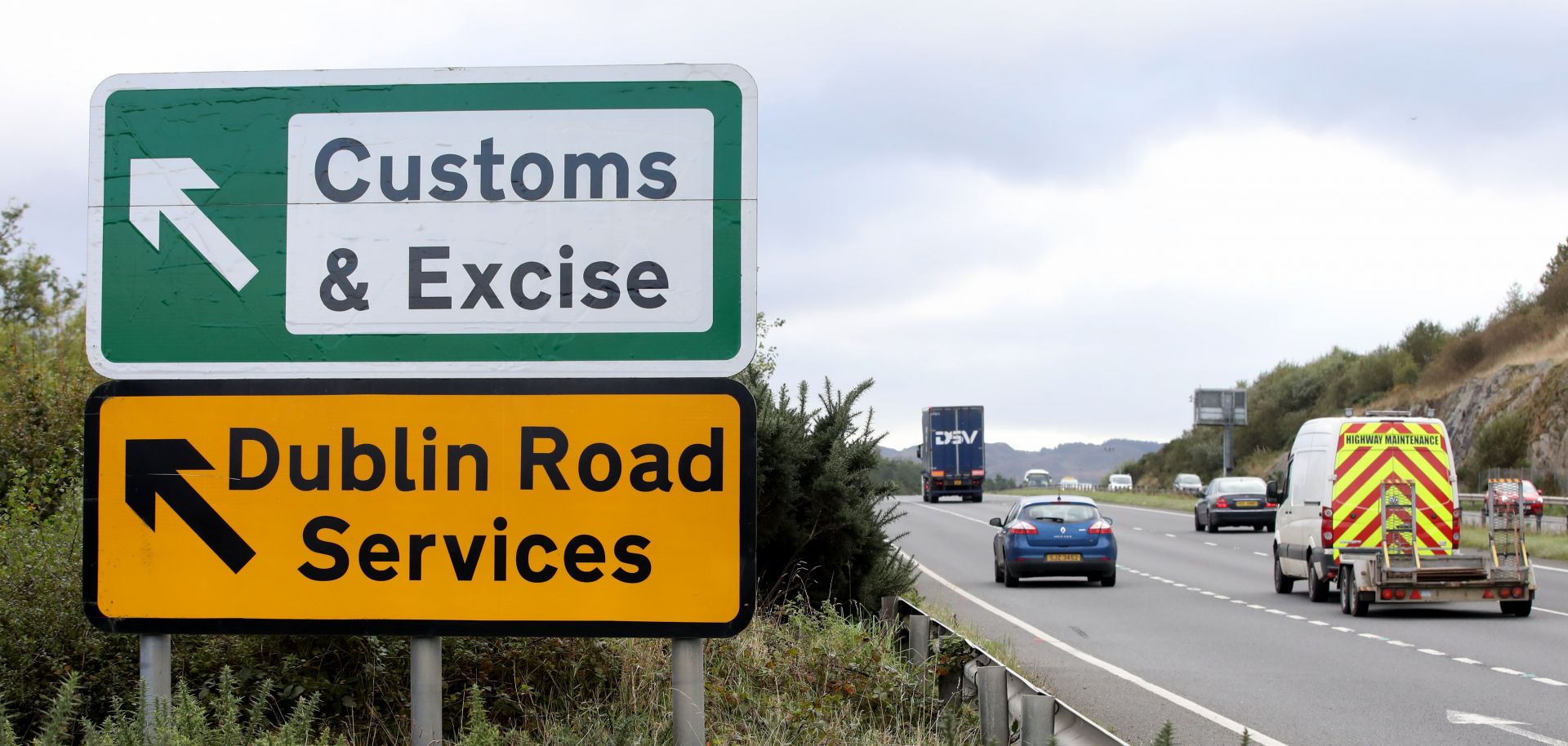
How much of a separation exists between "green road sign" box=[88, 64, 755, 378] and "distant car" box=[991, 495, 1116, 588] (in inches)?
808

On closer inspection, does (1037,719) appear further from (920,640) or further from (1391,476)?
(1391,476)

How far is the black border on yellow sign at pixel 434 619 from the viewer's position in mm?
4426

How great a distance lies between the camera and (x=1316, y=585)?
70.4 ft

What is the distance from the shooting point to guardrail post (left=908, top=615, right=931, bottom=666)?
27.2 feet

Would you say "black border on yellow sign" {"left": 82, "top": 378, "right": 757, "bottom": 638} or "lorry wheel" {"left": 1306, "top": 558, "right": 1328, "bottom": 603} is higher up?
"black border on yellow sign" {"left": 82, "top": 378, "right": 757, "bottom": 638}

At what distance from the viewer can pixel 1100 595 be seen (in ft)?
75.7

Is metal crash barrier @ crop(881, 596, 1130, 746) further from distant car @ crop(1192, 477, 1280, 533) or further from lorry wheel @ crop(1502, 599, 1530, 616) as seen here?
distant car @ crop(1192, 477, 1280, 533)

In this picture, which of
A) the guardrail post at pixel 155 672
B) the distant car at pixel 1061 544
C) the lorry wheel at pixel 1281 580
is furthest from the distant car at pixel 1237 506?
the guardrail post at pixel 155 672

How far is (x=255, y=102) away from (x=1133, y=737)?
7251mm

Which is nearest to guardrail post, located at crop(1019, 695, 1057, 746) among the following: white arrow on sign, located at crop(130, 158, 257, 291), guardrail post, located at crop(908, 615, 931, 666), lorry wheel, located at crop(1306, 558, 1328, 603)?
guardrail post, located at crop(908, 615, 931, 666)

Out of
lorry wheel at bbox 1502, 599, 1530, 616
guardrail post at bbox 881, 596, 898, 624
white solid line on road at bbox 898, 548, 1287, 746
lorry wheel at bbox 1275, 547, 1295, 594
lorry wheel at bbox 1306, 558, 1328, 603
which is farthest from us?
lorry wheel at bbox 1275, 547, 1295, 594

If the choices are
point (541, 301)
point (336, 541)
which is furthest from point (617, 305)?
point (336, 541)

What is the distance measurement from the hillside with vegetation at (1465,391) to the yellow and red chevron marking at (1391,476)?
261 centimetres

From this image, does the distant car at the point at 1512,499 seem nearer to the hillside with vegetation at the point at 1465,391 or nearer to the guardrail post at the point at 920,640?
the hillside with vegetation at the point at 1465,391
